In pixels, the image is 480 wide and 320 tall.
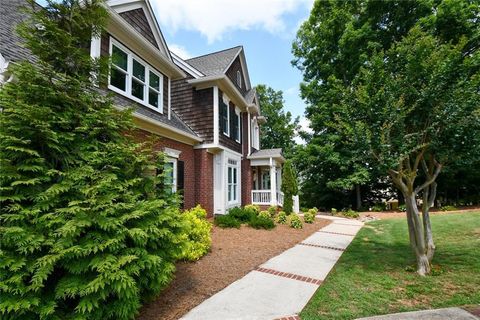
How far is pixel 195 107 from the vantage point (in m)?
12.0

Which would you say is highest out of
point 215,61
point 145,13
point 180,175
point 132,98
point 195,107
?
point 215,61

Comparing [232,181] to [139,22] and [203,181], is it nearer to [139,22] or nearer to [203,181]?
[203,181]

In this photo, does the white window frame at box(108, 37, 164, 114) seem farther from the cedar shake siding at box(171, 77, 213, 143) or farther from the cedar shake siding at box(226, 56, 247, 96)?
the cedar shake siding at box(226, 56, 247, 96)

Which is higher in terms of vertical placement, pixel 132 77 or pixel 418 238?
pixel 132 77

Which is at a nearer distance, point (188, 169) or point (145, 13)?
point (145, 13)

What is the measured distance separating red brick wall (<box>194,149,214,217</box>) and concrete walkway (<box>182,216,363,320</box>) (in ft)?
15.7

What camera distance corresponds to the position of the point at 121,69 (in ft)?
25.2

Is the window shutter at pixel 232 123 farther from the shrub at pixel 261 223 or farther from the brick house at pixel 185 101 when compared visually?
the shrub at pixel 261 223

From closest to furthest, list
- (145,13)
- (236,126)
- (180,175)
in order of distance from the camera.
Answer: (145,13) < (180,175) < (236,126)

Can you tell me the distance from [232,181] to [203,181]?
2757 mm

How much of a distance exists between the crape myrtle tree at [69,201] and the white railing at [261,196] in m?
12.5

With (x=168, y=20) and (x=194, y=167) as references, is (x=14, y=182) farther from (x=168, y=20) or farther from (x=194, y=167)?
(x=168, y=20)

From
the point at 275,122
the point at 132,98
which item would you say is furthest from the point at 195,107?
the point at 275,122

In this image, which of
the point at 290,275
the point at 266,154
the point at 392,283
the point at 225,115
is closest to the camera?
the point at 392,283
